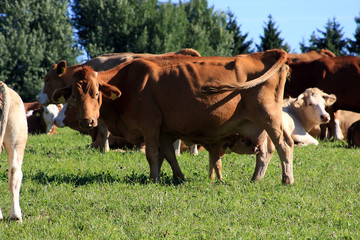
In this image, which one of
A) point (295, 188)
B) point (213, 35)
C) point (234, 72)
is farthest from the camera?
point (213, 35)

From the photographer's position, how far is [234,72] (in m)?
7.34

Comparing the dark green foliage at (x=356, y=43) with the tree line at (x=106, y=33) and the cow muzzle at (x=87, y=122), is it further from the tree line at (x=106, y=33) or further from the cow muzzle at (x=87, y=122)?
the cow muzzle at (x=87, y=122)

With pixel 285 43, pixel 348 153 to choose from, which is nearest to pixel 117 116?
pixel 348 153

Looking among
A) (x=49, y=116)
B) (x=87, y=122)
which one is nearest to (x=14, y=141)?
(x=87, y=122)

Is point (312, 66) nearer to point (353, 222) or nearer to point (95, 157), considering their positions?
point (95, 157)

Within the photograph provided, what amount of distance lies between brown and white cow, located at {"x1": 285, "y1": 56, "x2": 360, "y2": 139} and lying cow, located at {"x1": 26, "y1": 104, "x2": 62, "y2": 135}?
28.9ft

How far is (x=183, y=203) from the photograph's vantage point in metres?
5.91

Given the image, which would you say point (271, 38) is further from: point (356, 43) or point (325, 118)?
point (325, 118)

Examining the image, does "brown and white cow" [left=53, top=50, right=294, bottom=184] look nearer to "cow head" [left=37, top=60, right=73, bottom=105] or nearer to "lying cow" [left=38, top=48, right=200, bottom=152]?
"lying cow" [left=38, top=48, right=200, bottom=152]

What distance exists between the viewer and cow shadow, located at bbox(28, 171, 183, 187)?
728 cm

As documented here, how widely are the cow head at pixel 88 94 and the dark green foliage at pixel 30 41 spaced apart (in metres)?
31.5

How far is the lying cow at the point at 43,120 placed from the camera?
60.2 ft

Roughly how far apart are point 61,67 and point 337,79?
8.12m

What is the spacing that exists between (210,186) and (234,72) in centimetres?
171
